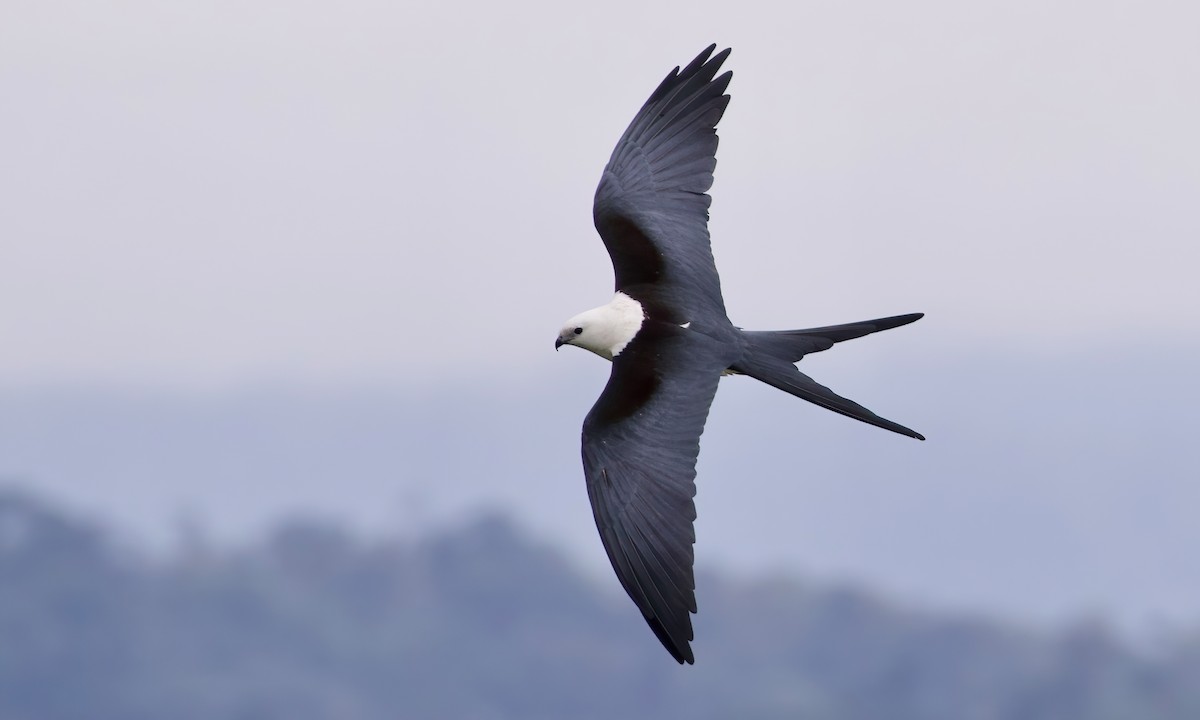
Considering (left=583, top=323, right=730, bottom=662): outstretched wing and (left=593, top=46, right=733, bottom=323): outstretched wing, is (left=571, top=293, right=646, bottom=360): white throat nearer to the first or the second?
(left=583, top=323, right=730, bottom=662): outstretched wing

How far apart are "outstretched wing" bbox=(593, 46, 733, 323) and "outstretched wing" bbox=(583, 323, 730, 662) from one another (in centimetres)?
96

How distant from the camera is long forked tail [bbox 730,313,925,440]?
12047mm

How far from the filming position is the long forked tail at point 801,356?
474 inches

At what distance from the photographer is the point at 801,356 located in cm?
1282

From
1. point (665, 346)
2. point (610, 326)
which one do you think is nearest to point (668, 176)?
point (610, 326)

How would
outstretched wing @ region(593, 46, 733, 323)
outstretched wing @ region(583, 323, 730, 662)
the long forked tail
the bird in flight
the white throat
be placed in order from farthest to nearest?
outstretched wing @ region(593, 46, 733, 323) → the white throat → the long forked tail → the bird in flight → outstretched wing @ region(583, 323, 730, 662)

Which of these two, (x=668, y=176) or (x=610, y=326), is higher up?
(x=668, y=176)

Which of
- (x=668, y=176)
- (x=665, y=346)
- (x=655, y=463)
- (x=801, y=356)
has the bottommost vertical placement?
(x=655, y=463)

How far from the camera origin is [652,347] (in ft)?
41.6

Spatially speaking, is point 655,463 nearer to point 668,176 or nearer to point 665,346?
point 665,346

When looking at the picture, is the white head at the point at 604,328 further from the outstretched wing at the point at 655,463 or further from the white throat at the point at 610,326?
the outstretched wing at the point at 655,463

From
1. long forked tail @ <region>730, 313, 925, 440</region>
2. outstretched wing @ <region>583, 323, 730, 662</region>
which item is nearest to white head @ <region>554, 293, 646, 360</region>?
outstretched wing @ <region>583, 323, 730, 662</region>

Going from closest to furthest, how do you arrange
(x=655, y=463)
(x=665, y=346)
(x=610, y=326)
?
(x=655, y=463) → (x=665, y=346) → (x=610, y=326)

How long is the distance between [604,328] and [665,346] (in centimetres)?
54
